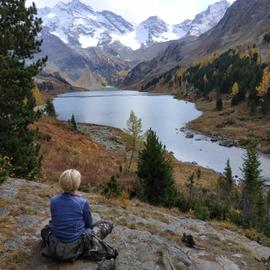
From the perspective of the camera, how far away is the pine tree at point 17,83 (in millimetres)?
21250

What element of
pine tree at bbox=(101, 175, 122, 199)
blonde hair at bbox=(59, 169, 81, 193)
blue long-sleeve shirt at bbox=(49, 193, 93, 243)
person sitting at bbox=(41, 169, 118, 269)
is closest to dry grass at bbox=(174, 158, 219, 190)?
pine tree at bbox=(101, 175, 122, 199)

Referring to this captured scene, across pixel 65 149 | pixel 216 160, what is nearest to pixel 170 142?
pixel 216 160

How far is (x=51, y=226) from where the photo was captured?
10359 mm

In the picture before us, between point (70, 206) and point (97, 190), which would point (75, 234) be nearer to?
point (70, 206)

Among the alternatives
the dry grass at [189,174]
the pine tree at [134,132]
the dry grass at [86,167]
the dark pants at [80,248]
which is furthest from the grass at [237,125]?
the dark pants at [80,248]

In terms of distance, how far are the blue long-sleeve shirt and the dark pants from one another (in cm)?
17

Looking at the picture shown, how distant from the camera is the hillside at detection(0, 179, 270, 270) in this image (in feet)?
36.2

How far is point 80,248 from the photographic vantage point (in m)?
10.2

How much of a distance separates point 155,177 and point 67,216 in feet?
59.4

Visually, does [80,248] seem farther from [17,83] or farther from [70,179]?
[17,83]

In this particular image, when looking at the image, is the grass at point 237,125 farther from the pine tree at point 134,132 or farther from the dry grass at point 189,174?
the pine tree at point 134,132

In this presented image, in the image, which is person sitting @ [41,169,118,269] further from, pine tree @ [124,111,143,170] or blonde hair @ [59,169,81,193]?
pine tree @ [124,111,143,170]

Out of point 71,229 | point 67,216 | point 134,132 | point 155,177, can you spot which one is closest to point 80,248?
point 71,229

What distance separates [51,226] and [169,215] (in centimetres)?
969
